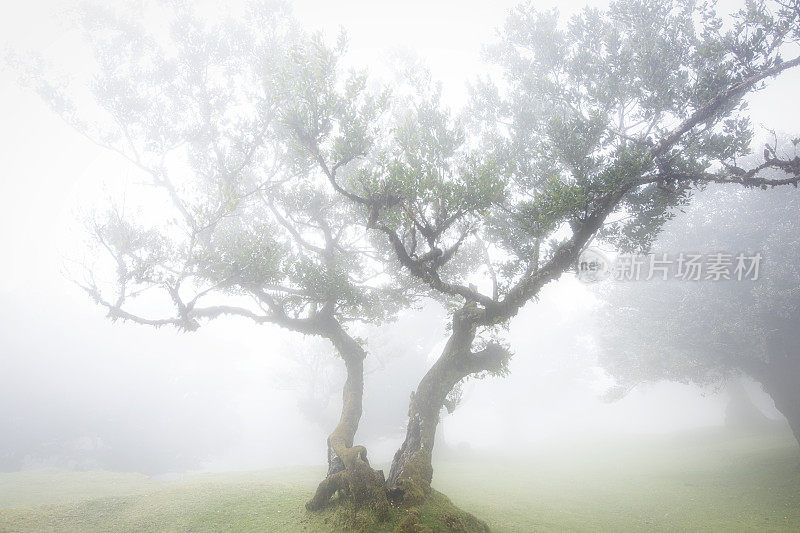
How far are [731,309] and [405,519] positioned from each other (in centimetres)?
2659

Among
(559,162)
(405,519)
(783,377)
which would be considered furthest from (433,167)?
(783,377)

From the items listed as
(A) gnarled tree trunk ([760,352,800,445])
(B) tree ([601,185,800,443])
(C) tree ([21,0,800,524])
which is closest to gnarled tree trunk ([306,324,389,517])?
(C) tree ([21,0,800,524])

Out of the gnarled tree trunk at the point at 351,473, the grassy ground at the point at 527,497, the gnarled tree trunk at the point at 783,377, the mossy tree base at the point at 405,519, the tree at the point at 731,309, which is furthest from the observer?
the gnarled tree trunk at the point at 783,377

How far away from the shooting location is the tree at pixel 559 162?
10.3 m

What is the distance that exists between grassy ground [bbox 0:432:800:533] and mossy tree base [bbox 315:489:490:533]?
1.53 ft

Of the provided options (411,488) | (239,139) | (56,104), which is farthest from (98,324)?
(411,488)

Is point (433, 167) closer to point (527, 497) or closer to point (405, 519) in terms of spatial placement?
point (405, 519)

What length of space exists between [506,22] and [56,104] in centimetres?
2770

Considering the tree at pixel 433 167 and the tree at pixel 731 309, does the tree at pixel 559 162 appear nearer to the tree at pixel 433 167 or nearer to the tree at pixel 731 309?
the tree at pixel 433 167

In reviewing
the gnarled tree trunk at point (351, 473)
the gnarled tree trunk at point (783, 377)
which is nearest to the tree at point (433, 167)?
the gnarled tree trunk at point (351, 473)

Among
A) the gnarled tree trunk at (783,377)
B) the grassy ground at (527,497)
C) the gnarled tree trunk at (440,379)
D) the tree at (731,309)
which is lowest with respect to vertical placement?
the grassy ground at (527,497)

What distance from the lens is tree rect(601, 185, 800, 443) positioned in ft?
71.5

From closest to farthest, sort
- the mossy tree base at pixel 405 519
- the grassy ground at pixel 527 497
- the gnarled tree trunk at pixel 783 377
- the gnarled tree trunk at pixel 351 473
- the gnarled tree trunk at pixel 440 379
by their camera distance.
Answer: the mossy tree base at pixel 405 519
the gnarled tree trunk at pixel 351 473
the grassy ground at pixel 527 497
the gnarled tree trunk at pixel 440 379
the gnarled tree trunk at pixel 783 377

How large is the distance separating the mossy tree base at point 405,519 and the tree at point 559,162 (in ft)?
1.97
